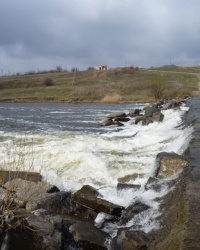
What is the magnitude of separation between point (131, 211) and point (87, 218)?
1155 mm

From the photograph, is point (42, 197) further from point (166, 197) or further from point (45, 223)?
point (166, 197)

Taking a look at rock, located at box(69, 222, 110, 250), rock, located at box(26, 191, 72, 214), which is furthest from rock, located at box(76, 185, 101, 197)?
rock, located at box(69, 222, 110, 250)

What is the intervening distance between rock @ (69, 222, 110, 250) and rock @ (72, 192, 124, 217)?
1045 millimetres

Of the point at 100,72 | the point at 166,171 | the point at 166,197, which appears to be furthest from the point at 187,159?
the point at 100,72

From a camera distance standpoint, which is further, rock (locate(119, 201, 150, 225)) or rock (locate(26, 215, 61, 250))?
rock (locate(119, 201, 150, 225))

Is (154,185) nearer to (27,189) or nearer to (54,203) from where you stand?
(54,203)

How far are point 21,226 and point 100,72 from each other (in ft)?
300

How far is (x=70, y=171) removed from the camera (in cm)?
1096

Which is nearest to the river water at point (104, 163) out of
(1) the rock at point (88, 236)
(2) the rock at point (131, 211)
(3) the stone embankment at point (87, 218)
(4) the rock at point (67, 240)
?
(2) the rock at point (131, 211)

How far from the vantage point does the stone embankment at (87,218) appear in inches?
205

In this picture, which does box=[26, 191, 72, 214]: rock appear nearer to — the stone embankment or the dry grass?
the stone embankment

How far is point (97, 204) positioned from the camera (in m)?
7.35

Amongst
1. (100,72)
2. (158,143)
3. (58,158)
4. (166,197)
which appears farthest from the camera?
(100,72)

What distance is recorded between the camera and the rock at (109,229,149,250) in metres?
5.37
